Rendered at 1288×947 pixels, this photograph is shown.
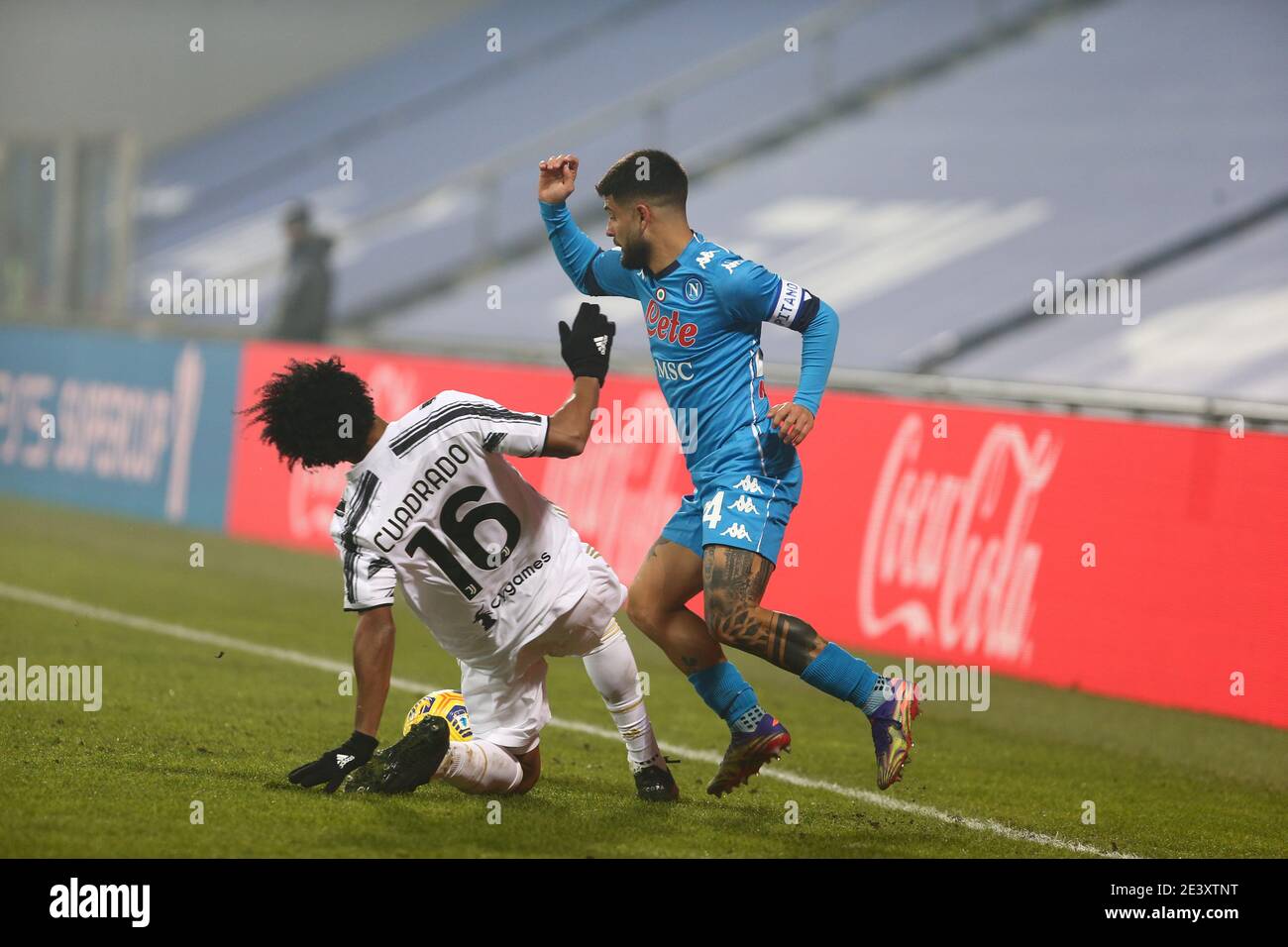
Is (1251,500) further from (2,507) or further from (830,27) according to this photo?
(830,27)

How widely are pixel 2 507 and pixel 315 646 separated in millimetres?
7868

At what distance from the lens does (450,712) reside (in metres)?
6.42

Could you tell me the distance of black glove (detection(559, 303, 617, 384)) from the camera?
587 cm

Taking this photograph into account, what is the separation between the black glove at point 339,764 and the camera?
18.7 feet

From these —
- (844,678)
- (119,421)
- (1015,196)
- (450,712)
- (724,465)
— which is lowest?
(450,712)

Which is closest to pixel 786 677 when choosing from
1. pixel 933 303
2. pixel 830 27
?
pixel 933 303

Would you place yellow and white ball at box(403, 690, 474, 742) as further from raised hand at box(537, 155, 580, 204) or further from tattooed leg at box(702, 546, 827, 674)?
raised hand at box(537, 155, 580, 204)

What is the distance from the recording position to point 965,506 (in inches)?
367

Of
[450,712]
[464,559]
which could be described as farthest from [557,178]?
[450,712]

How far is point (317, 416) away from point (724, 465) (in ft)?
4.57

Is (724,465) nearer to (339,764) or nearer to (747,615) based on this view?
(747,615)

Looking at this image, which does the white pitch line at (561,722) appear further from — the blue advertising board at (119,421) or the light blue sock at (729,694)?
the blue advertising board at (119,421)

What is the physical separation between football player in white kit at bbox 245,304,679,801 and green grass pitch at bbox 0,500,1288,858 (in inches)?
7.9

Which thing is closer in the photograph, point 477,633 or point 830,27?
point 477,633
